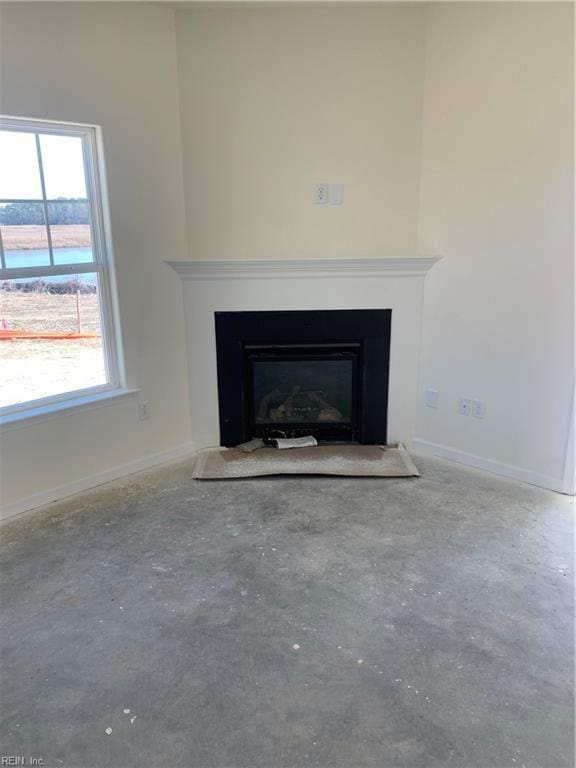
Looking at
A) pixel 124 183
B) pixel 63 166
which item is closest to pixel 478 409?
pixel 124 183

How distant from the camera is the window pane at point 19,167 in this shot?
8.70 ft

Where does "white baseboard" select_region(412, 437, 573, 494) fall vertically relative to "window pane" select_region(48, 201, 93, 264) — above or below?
below

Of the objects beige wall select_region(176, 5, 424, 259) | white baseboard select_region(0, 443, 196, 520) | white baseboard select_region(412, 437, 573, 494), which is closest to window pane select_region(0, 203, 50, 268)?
beige wall select_region(176, 5, 424, 259)

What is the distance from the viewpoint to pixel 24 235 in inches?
109

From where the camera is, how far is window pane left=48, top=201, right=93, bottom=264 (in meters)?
2.87

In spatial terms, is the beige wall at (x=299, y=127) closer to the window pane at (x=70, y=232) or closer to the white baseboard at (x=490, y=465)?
the window pane at (x=70, y=232)

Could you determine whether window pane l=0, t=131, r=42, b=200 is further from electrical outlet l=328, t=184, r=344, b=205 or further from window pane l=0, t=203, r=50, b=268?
electrical outlet l=328, t=184, r=344, b=205

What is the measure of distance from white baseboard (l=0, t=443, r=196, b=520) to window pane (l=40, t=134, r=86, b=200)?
4.99 ft

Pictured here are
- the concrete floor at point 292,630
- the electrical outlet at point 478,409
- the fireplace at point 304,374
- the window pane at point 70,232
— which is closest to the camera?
the concrete floor at point 292,630

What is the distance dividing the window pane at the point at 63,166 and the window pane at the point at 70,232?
57mm

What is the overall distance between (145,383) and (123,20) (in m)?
1.93

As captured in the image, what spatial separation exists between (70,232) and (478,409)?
8.19 feet

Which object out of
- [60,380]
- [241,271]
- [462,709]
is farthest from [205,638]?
[241,271]

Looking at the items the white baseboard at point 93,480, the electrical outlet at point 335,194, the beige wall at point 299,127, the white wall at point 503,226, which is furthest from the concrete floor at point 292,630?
the electrical outlet at point 335,194
